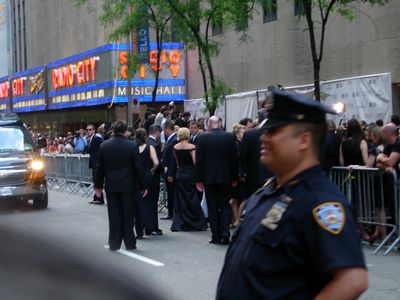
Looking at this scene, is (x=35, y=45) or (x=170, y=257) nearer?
(x=170, y=257)

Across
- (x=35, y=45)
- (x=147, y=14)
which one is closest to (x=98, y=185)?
(x=147, y=14)

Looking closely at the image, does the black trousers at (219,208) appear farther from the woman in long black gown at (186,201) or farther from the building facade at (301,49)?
the building facade at (301,49)

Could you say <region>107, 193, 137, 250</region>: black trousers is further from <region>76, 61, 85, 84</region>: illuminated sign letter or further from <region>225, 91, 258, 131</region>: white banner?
<region>76, 61, 85, 84</region>: illuminated sign letter

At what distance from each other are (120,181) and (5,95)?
40386mm

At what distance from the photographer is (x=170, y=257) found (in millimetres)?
10422

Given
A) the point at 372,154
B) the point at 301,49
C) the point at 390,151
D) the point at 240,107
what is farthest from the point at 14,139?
the point at 301,49

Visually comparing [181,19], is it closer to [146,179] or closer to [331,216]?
[146,179]

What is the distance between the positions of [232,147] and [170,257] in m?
1.96

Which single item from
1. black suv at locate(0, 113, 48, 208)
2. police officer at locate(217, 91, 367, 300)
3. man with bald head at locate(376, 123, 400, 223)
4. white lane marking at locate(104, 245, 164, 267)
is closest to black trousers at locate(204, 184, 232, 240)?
white lane marking at locate(104, 245, 164, 267)

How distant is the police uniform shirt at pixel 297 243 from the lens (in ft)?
9.70

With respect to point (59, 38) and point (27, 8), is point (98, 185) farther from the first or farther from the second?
point (27, 8)

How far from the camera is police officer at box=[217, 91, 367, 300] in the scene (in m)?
2.95

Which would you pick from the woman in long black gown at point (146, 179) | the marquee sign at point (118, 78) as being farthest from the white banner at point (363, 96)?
the marquee sign at point (118, 78)

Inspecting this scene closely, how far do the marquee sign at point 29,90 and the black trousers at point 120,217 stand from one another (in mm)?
30562
